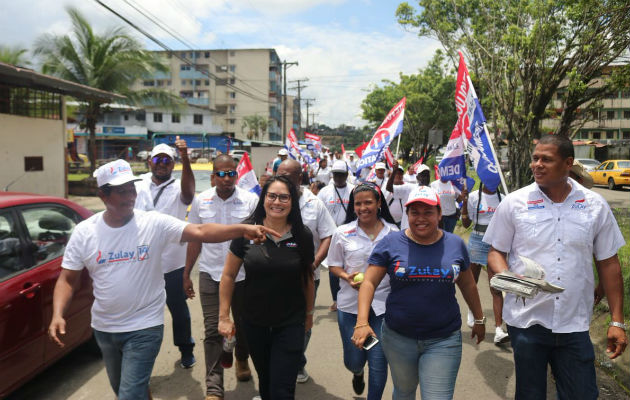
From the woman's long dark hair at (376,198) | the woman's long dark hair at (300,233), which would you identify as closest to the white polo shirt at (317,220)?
the woman's long dark hair at (376,198)

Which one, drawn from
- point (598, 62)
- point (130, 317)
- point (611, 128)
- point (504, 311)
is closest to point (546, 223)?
point (504, 311)

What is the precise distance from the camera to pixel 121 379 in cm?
294

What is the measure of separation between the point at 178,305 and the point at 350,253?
1.75m

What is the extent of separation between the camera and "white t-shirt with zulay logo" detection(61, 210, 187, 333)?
2984 mm

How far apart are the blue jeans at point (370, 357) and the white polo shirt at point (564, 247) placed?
0.91 meters

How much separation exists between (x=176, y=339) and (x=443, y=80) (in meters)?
33.0

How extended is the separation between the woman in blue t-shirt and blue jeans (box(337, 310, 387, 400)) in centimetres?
32

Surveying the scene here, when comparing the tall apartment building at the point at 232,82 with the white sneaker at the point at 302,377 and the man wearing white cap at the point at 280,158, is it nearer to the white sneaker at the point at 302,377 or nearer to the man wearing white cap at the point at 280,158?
the man wearing white cap at the point at 280,158

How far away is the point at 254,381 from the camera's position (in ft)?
14.2

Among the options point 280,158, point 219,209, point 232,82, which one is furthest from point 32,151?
point 232,82

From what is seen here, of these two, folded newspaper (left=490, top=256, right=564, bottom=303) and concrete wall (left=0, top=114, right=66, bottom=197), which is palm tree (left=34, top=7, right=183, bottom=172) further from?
folded newspaper (left=490, top=256, right=564, bottom=303)

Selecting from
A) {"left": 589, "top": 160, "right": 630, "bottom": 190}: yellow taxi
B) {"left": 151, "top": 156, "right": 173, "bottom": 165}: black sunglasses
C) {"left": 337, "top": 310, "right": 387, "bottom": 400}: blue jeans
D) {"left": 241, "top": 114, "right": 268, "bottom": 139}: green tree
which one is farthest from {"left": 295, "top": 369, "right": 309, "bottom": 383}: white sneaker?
{"left": 241, "top": 114, "right": 268, "bottom": 139}: green tree

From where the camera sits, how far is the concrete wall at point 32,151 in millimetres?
14125

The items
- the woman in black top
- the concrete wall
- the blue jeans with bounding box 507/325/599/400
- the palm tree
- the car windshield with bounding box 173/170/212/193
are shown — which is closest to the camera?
the blue jeans with bounding box 507/325/599/400
